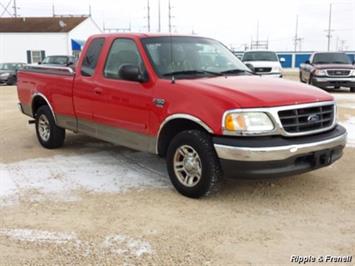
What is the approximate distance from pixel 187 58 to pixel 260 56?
616 inches

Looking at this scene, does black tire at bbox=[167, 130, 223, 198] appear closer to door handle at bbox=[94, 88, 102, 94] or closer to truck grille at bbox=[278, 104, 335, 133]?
truck grille at bbox=[278, 104, 335, 133]

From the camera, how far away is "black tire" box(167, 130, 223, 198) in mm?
4945

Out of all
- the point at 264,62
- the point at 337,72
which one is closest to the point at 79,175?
the point at 337,72

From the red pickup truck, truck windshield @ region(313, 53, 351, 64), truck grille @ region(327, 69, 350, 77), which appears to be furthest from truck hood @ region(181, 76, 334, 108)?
truck windshield @ region(313, 53, 351, 64)

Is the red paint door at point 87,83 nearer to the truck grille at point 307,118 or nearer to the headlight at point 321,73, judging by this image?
the truck grille at point 307,118

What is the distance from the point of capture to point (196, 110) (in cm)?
500

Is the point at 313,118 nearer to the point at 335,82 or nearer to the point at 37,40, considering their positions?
the point at 335,82

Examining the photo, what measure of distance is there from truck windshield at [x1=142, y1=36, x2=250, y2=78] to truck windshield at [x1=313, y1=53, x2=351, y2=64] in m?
13.8

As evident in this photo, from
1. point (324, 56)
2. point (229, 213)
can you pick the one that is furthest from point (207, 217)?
point (324, 56)

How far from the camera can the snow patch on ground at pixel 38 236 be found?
4203mm

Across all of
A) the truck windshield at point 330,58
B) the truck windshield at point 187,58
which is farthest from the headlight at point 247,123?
the truck windshield at point 330,58

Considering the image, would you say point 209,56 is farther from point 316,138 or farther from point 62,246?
point 62,246

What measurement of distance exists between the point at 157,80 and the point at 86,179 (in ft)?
5.42

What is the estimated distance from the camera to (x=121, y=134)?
6156 millimetres
